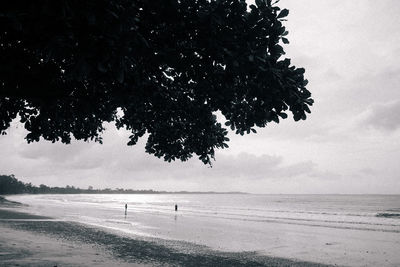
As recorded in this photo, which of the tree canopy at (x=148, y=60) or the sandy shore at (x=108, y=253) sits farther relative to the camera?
the sandy shore at (x=108, y=253)

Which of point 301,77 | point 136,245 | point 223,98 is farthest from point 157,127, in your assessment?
point 136,245

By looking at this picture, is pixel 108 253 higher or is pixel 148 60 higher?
pixel 148 60

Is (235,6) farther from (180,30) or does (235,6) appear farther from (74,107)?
(74,107)

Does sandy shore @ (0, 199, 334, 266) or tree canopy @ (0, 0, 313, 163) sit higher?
tree canopy @ (0, 0, 313, 163)

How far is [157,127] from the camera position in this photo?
9914 millimetres

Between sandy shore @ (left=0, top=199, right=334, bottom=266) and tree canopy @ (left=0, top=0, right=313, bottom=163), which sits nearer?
tree canopy @ (left=0, top=0, right=313, bottom=163)

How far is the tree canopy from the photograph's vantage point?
180 inches

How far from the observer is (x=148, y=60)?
21.0 feet

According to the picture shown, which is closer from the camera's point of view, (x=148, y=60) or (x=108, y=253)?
(x=148, y=60)

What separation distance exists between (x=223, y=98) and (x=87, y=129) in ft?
16.8

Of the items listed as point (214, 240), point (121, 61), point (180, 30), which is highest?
point (180, 30)

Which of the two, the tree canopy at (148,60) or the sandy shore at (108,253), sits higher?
the tree canopy at (148,60)

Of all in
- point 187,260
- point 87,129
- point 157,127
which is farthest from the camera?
point 187,260

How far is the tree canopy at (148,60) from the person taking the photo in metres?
4.57
